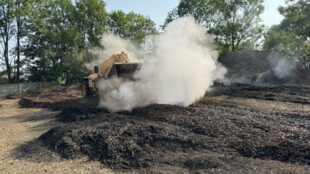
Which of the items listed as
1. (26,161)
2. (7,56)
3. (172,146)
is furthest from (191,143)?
(7,56)

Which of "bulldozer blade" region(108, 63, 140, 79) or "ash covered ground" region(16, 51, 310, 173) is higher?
"bulldozer blade" region(108, 63, 140, 79)

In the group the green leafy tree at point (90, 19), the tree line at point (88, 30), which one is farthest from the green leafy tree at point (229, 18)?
the green leafy tree at point (90, 19)

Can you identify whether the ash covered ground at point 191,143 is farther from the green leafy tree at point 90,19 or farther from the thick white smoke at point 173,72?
the green leafy tree at point 90,19

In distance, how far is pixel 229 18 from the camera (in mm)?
29438

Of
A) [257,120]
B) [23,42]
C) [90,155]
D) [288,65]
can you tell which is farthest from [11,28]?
[288,65]

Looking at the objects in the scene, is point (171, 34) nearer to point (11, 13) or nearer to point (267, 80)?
point (267, 80)

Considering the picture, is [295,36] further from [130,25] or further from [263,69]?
[130,25]

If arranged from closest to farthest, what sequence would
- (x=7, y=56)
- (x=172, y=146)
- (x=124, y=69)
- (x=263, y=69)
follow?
(x=172, y=146)
(x=124, y=69)
(x=263, y=69)
(x=7, y=56)

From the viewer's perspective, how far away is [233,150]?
4.44 m

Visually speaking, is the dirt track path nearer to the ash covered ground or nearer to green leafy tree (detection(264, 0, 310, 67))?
the ash covered ground

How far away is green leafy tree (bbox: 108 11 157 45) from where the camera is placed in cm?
3152

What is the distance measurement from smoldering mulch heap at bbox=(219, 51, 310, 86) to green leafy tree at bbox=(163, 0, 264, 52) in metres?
6.10

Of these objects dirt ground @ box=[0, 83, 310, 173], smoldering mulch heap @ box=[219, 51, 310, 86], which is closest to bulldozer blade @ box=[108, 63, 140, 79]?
dirt ground @ box=[0, 83, 310, 173]

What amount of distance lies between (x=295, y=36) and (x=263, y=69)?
29.2ft
